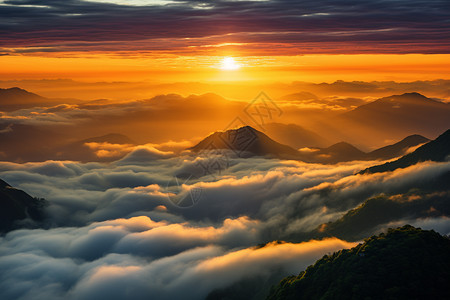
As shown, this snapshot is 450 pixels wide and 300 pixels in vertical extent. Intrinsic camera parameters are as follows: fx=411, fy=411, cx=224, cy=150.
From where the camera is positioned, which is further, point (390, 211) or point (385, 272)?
point (390, 211)

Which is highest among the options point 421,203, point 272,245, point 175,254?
point 421,203

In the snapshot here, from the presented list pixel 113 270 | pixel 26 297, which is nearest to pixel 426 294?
pixel 113 270

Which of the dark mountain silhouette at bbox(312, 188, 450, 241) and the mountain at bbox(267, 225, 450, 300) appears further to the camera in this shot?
the dark mountain silhouette at bbox(312, 188, 450, 241)

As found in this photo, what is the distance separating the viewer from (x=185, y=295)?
5728 inches

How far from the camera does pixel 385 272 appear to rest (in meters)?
88.1

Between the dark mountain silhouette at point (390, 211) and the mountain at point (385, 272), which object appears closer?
the mountain at point (385, 272)

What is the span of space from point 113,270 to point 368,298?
111090 millimetres

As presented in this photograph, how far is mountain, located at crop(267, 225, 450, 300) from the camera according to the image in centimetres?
8344

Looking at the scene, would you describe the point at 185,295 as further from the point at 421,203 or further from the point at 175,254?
the point at 421,203

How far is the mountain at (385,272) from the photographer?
8344 cm

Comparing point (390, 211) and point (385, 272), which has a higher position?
point (385, 272)

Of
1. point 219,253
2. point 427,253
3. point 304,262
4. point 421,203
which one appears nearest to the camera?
point 427,253

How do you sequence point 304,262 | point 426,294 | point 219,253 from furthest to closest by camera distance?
point 219,253
point 304,262
point 426,294

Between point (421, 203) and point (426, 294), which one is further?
point (421, 203)
